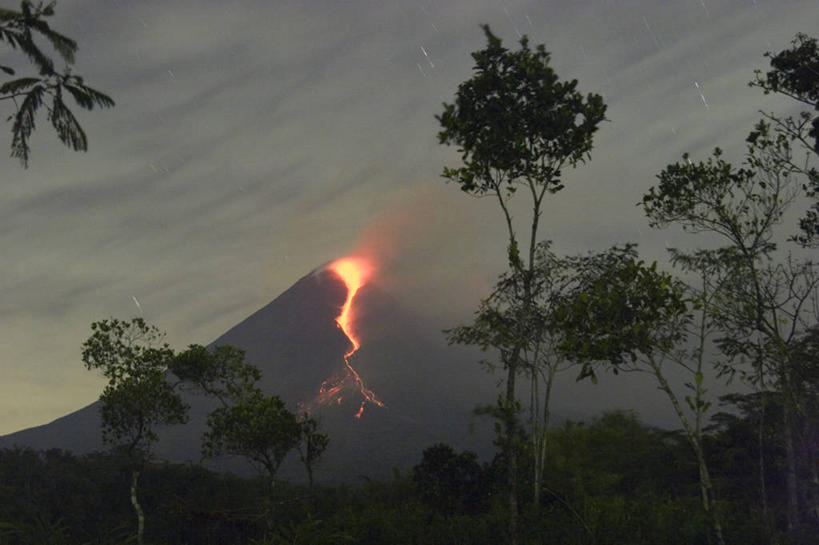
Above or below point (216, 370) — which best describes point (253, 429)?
below

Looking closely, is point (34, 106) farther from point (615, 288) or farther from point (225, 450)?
point (225, 450)

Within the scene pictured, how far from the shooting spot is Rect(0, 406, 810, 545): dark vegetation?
18812 millimetres

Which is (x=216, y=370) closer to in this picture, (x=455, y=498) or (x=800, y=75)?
(x=455, y=498)

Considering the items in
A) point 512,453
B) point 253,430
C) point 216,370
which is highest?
point 216,370

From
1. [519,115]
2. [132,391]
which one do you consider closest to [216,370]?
[132,391]

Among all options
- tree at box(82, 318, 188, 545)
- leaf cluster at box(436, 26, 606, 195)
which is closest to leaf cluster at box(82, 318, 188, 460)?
tree at box(82, 318, 188, 545)

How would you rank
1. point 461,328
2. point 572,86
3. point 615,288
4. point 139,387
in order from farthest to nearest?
point 139,387 → point 461,328 → point 572,86 → point 615,288

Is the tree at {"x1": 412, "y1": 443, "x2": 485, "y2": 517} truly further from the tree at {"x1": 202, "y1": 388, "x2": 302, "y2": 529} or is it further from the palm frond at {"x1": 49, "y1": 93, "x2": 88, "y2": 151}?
the palm frond at {"x1": 49, "y1": 93, "x2": 88, "y2": 151}

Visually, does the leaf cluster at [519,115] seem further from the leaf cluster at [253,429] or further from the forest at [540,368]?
the leaf cluster at [253,429]

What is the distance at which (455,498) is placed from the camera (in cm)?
3219

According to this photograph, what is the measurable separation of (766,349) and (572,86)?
30.1ft

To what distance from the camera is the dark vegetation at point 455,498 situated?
1881 centimetres

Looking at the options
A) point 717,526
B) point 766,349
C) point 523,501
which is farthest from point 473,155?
point 523,501

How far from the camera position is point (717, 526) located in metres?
16.4
